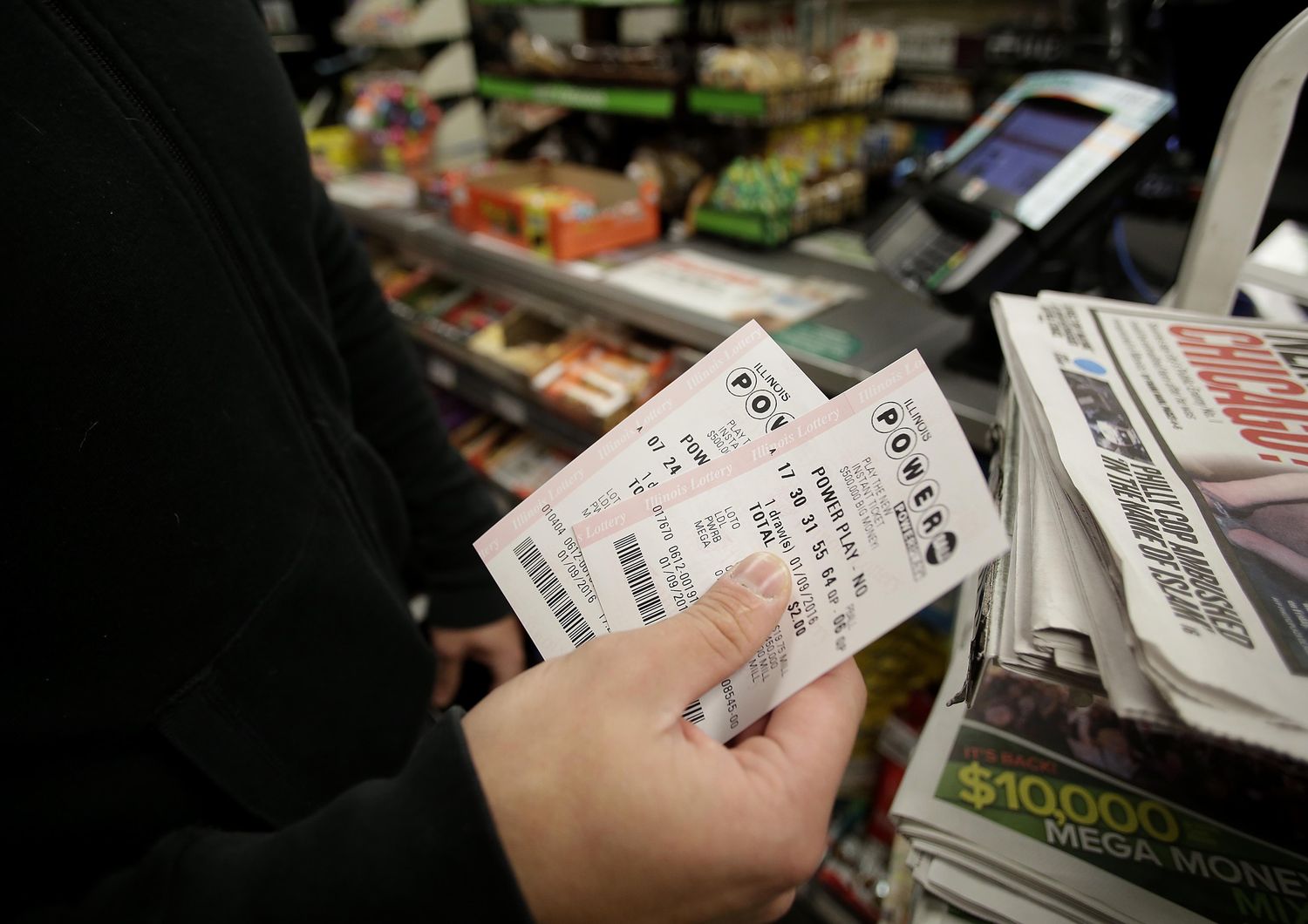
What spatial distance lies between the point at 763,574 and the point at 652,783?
5.5 inches

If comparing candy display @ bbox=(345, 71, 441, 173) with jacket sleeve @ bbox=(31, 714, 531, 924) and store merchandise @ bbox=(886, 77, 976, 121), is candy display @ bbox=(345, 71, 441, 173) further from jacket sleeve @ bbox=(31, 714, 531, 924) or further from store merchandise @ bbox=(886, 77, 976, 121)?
jacket sleeve @ bbox=(31, 714, 531, 924)

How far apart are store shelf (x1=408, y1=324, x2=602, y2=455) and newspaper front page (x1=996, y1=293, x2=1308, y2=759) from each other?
95 centimetres

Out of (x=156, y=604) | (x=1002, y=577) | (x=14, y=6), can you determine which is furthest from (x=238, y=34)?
(x=1002, y=577)

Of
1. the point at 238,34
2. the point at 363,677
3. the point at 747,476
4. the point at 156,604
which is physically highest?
the point at 238,34

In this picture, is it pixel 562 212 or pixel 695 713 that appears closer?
pixel 695 713

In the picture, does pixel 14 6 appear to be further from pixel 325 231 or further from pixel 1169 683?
pixel 1169 683

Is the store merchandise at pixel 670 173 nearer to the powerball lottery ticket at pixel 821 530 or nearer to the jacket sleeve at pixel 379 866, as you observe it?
the powerball lottery ticket at pixel 821 530

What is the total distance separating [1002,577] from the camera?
0.44m

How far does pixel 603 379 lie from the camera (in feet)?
4.63

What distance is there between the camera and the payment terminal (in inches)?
30.7

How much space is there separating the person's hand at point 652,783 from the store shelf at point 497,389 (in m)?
1.00

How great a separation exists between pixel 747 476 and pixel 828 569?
8 cm

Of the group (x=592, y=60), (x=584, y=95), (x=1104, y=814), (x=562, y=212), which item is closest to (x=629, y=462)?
(x=1104, y=814)

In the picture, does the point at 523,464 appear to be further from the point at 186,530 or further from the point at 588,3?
the point at 186,530
